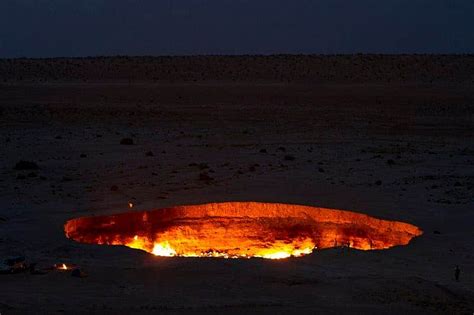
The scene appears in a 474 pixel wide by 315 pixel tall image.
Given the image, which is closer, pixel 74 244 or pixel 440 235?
pixel 74 244

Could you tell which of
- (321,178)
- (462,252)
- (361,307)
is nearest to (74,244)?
(361,307)

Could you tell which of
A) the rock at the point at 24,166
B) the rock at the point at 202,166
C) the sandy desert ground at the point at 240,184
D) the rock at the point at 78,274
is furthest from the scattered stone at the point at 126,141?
the rock at the point at 78,274

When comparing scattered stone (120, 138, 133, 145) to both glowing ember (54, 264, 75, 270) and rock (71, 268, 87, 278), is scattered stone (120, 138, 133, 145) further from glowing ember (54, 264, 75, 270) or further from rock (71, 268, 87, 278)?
rock (71, 268, 87, 278)

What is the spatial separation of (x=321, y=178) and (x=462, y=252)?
17.7 feet

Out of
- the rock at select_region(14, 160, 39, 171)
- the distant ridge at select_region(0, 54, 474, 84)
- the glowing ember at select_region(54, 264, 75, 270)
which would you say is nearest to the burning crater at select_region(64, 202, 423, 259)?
the glowing ember at select_region(54, 264, 75, 270)

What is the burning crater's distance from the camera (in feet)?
33.1

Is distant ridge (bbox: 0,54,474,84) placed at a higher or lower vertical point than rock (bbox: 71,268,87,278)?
higher

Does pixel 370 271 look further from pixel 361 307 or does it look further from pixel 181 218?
pixel 181 218

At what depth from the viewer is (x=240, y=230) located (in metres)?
10.6

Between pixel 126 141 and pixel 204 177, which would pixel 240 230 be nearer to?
pixel 204 177

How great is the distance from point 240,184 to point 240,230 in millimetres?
2592

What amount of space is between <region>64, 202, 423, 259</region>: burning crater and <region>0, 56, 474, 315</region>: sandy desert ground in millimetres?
413

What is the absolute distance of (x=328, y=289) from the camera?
6.83 metres

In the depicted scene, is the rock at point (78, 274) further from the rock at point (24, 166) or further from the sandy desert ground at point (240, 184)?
the rock at point (24, 166)
